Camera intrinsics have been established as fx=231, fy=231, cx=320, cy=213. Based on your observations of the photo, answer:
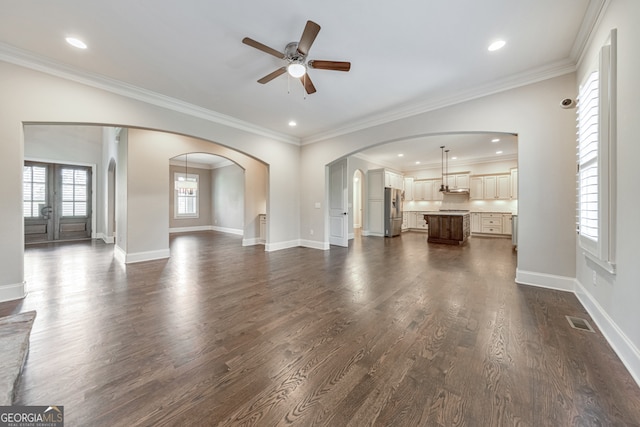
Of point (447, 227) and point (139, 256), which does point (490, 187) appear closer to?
point (447, 227)

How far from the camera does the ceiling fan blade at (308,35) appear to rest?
6.65ft

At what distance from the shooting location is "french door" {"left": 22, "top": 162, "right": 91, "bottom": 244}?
663 cm

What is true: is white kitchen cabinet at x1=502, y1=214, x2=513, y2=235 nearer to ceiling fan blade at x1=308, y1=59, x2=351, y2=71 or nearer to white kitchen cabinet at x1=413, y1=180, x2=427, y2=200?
white kitchen cabinet at x1=413, y1=180, x2=427, y2=200

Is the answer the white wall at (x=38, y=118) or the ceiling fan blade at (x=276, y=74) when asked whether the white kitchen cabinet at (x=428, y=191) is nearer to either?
the white wall at (x=38, y=118)

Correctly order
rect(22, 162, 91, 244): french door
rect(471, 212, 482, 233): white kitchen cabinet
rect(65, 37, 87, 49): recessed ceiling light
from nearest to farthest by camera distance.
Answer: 1. rect(65, 37, 87, 49): recessed ceiling light
2. rect(22, 162, 91, 244): french door
3. rect(471, 212, 482, 233): white kitchen cabinet

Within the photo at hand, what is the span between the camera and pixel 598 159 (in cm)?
209

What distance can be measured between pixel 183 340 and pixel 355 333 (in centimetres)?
143

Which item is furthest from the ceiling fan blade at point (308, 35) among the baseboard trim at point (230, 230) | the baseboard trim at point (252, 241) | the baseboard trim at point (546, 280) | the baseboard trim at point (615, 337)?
the baseboard trim at point (230, 230)

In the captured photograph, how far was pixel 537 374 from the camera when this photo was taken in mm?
1502

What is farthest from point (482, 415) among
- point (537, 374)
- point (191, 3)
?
point (191, 3)

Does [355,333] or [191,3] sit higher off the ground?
[191,3]

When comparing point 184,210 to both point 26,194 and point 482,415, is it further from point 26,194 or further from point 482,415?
point 482,415

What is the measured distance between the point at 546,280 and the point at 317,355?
335 cm

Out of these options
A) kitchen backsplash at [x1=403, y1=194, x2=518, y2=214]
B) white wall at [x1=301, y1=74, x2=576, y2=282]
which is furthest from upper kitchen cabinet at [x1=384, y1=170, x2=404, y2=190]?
white wall at [x1=301, y1=74, x2=576, y2=282]
